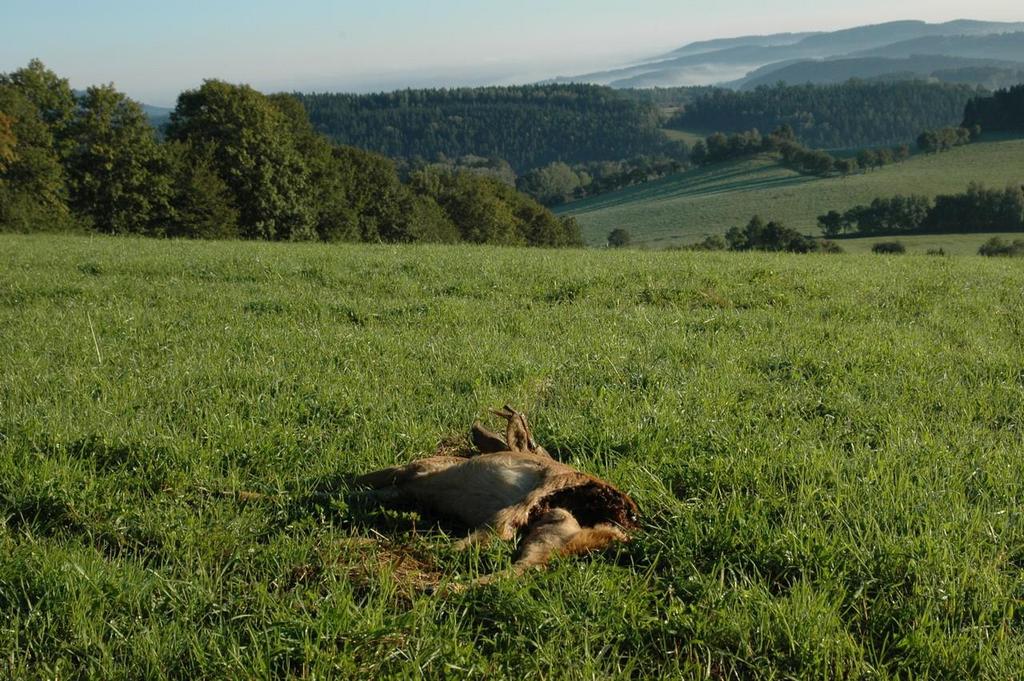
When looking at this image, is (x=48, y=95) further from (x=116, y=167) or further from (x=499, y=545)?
(x=499, y=545)

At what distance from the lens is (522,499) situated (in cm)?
418

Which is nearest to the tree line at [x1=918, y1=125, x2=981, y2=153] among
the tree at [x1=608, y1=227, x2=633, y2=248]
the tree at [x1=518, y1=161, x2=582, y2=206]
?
the tree at [x1=518, y1=161, x2=582, y2=206]

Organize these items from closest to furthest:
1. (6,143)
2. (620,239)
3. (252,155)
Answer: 1. (6,143)
2. (252,155)
3. (620,239)

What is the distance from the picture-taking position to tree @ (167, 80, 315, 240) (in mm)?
48781

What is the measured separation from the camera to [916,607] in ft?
11.2

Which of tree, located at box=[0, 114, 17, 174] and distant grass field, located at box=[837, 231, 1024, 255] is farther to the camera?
distant grass field, located at box=[837, 231, 1024, 255]

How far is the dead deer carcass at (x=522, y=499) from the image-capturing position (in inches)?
157

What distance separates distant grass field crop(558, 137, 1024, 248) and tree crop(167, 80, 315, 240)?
52.1 meters

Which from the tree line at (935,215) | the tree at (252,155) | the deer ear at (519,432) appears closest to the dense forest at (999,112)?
the tree line at (935,215)

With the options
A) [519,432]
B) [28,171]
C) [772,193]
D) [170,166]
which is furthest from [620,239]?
[519,432]

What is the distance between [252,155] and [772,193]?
8929cm

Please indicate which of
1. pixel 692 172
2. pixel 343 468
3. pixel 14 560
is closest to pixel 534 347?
pixel 343 468

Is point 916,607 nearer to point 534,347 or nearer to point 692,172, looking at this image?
point 534,347

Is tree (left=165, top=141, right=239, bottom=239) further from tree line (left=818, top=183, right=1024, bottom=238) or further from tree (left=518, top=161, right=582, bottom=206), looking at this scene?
tree (left=518, top=161, right=582, bottom=206)
